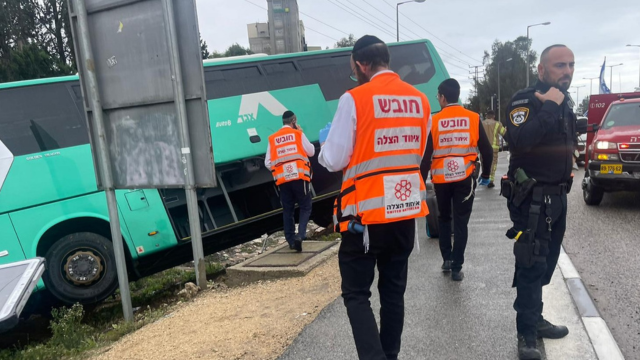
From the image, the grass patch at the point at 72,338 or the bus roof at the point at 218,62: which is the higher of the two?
the bus roof at the point at 218,62

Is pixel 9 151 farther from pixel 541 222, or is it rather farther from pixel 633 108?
pixel 633 108

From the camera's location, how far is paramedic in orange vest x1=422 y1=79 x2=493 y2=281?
180 inches

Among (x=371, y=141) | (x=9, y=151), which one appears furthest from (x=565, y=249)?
(x=9, y=151)

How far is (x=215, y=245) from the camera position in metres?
7.29

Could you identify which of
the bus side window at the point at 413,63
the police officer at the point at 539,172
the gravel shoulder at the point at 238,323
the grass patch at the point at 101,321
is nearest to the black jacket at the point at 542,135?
the police officer at the point at 539,172

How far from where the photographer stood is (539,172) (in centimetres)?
306

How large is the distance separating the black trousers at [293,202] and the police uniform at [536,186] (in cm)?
372

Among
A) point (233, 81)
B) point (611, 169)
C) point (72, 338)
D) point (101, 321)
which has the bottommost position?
point (101, 321)

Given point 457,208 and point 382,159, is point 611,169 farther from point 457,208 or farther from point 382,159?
point 382,159

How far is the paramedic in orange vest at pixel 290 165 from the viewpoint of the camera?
640 centimetres

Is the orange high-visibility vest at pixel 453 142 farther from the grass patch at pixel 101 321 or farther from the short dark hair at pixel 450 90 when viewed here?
the grass patch at pixel 101 321

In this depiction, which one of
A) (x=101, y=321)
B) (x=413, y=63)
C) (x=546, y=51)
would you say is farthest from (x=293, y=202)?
(x=413, y=63)

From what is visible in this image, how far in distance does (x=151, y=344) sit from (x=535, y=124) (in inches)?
135

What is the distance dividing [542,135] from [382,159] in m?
1.17
